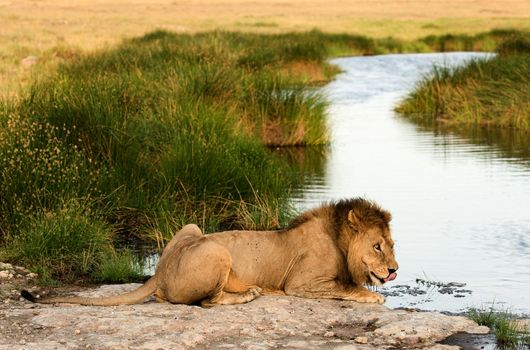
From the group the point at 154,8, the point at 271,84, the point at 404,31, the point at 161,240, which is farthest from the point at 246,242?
the point at 154,8

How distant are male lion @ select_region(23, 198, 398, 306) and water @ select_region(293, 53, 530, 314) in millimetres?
854

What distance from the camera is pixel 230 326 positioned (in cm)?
770

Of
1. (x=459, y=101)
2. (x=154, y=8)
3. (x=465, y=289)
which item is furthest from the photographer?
(x=154, y=8)

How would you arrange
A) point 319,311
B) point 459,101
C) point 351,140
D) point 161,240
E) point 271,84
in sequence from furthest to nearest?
point 459,101
point 351,140
point 271,84
point 161,240
point 319,311

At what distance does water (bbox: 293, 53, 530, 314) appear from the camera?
33.1 feet

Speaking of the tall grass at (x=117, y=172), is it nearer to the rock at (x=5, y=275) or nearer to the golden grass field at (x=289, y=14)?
the rock at (x=5, y=275)

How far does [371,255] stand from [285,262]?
0.73 meters

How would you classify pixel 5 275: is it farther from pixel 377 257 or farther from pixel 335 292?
pixel 377 257

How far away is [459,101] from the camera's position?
26.2m

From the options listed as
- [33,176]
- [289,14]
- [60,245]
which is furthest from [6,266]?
[289,14]

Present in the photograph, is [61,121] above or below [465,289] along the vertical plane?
above

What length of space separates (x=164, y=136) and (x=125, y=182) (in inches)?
73.6

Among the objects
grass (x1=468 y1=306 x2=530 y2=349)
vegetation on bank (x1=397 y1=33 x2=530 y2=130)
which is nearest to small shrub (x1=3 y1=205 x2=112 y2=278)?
grass (x1=468 y1=306 x2=530 y2=349)

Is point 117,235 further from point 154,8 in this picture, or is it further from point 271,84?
point 154,8
